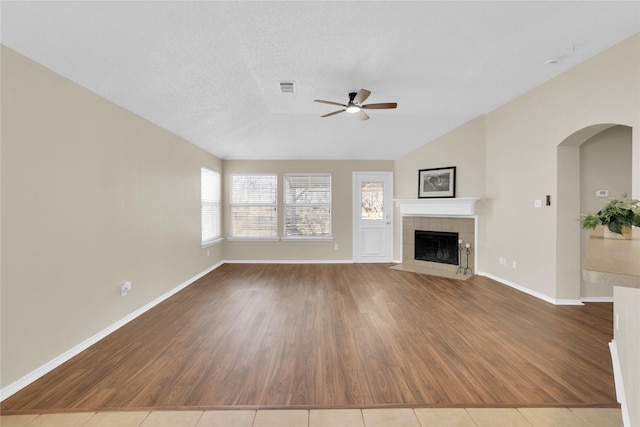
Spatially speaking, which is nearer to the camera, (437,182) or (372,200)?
(437,182)

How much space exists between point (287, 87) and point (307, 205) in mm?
3168

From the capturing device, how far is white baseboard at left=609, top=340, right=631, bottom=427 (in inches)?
64.9

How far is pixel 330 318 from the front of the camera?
3238 mm

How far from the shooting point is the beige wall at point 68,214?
2006 millimetres

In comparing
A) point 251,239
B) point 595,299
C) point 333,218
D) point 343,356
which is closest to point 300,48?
point 343,356

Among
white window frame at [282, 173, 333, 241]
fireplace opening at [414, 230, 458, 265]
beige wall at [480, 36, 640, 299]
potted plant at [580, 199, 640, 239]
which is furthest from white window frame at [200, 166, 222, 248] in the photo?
potted plant at [580, 199, 640, 239]

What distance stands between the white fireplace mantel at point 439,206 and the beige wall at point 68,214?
460 centimetres

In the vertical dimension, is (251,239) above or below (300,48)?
below

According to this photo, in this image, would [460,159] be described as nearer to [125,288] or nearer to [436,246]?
[436,246]

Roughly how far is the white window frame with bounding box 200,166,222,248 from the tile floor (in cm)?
362

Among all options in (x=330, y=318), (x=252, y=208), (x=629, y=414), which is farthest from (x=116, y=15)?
(x=252, y=208)

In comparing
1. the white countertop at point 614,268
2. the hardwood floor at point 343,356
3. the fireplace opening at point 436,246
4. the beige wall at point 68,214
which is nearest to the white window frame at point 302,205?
the fireplace opening at point 436,246

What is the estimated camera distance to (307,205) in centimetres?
647

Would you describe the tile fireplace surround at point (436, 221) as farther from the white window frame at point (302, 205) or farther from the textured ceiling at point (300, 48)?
the textured ceiling at point (300, 48)
